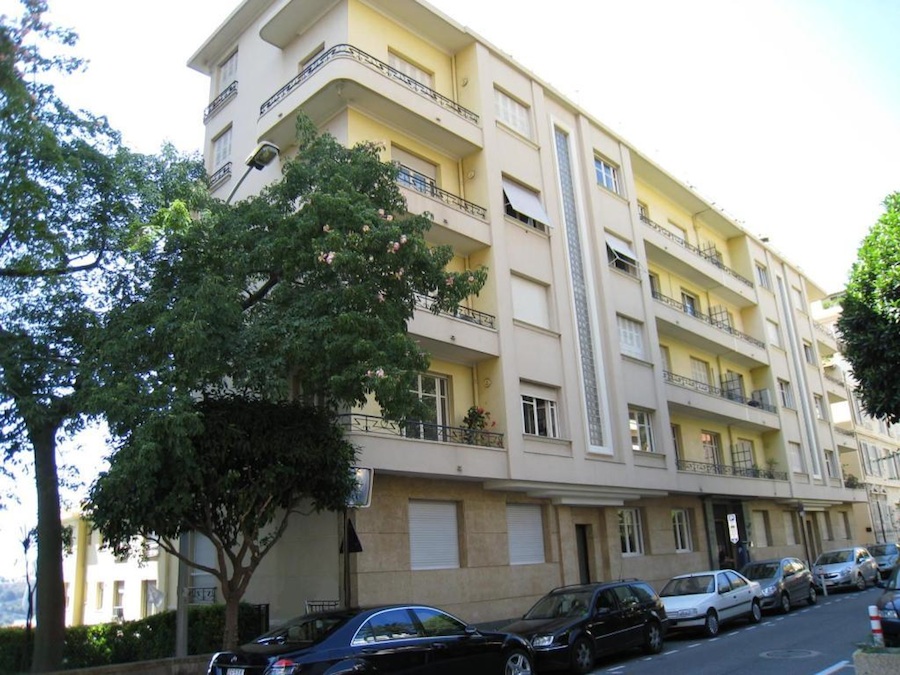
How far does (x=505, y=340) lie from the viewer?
1950 cm

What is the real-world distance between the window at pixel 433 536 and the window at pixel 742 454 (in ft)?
59.7

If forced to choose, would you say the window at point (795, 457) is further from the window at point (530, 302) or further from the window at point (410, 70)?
the window at point (410, 70)

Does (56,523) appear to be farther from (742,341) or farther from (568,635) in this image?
(742,341)

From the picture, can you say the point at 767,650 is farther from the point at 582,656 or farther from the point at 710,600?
the point at 582,656

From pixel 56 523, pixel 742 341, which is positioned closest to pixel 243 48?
pixel 56 523

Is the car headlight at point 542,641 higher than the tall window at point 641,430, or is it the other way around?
the tall window at point 641,430

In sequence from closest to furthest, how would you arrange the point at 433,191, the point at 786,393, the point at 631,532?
the point at 433,191 < the point at 631,532 < the point at 786,393

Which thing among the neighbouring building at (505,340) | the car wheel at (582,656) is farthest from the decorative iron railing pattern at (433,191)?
the car wheel at (582,656)

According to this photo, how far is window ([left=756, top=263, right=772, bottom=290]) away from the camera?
3816 centimetres

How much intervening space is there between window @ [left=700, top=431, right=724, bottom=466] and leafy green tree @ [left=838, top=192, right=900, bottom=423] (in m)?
15.0

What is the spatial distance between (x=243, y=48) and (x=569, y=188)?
1140cm

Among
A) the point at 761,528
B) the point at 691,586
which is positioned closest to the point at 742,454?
the point at 761,528

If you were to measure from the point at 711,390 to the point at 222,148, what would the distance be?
69.1 ft

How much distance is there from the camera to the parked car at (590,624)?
40.0 ft
